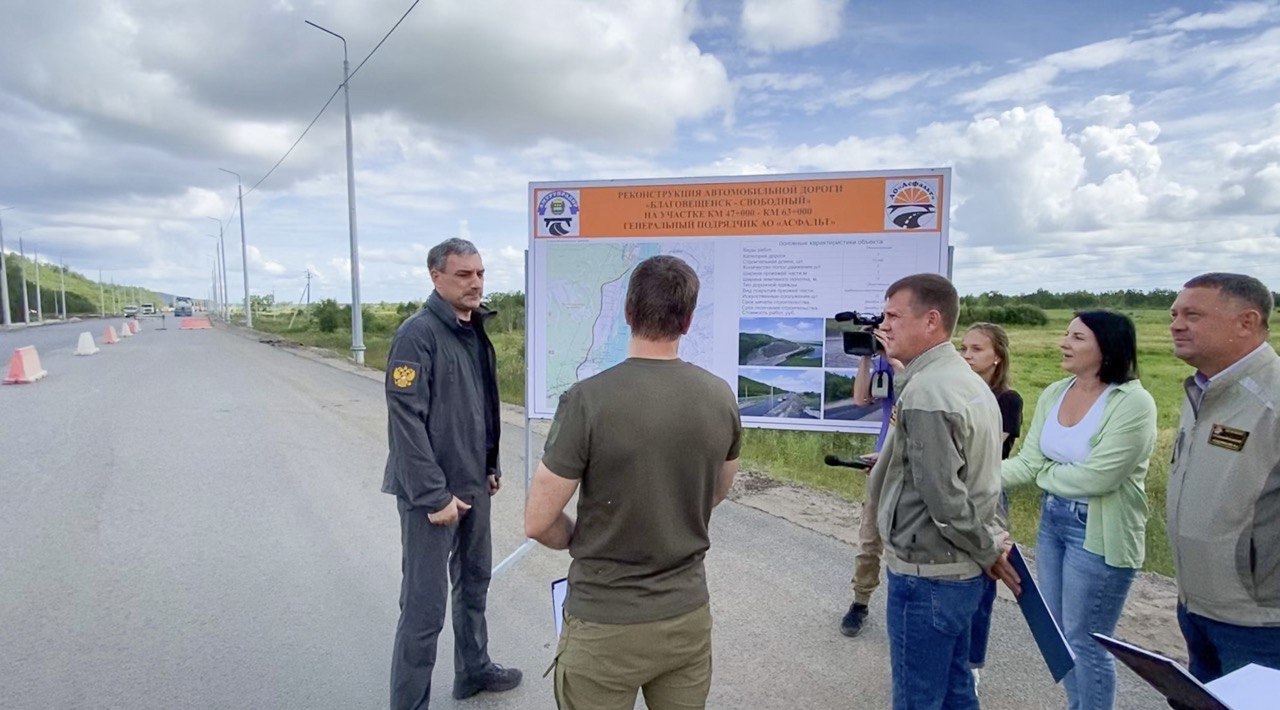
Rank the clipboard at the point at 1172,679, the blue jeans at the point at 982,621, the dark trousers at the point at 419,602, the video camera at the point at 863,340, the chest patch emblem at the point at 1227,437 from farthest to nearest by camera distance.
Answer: the video camera at the point at 863,340 → the blue jeans at the point at 982,621 → the dark trousers at the point at 419,602 → the chest patch emblem at the point at 1227,437 → the clipboard at the point at 1172,679

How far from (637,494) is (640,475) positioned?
52mm

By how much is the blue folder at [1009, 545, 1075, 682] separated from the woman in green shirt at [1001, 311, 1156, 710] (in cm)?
45

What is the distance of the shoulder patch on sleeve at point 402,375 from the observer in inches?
103

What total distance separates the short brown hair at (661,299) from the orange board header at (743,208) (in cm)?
224

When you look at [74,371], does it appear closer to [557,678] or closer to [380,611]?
[380,611]

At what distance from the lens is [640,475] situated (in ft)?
5.57

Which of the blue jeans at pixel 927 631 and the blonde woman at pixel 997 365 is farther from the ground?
the blonde woman at pixel 997 365

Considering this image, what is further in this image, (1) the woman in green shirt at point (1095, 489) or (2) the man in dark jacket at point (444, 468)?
(2) the man in dark jacket at point (444, 468)

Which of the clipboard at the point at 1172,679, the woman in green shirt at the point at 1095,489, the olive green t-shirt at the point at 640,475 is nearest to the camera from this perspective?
the clipboard at the point at 1172,679

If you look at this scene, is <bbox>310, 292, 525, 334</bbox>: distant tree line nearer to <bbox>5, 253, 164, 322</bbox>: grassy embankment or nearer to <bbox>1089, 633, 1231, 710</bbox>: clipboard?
<bbox>1089, 633, 1231, 710</bbox>: clipboard

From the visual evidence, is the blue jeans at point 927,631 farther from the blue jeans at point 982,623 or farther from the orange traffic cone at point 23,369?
the orange traffic cone at point 23,369

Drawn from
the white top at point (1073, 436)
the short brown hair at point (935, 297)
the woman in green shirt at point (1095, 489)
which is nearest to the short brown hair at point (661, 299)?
the short brown hair at point (935, 297)

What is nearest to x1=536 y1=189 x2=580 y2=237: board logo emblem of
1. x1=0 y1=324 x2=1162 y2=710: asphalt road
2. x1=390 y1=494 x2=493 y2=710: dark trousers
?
x1=390 y1=494 x2=493 y2=710: dark trousers

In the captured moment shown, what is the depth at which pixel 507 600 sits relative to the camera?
3951mm
